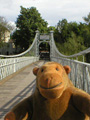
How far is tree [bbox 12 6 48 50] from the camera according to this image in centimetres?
3419

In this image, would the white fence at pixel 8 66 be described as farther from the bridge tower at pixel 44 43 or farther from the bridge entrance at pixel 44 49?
the bridge entrance at pixel 44 49

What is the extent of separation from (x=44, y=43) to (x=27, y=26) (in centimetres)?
517

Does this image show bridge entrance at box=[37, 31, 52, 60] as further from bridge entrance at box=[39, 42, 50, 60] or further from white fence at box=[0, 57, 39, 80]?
white fence at box=[0, 57, 39, 80]

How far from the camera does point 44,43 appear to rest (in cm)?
3647

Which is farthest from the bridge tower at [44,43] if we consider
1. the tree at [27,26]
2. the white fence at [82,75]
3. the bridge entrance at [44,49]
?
the white fence at [82,75]

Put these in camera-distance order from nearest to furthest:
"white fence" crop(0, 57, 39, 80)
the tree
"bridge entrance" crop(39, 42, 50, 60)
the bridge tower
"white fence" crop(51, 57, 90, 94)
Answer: "white fence" crop(51, 57, 90, 94) < "white fence" crop(0, 57, 39, 80) < the bridge tower < the tree < "bridge entrance" crop(39, 42, 50, 60)

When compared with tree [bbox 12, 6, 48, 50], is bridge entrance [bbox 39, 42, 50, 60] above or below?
below

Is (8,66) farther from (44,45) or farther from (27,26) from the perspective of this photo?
(44,45)

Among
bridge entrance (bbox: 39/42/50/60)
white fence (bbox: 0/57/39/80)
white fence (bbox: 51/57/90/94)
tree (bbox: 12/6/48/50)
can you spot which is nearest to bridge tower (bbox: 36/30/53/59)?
bridge entrance (bbox: 39/42/50/60)

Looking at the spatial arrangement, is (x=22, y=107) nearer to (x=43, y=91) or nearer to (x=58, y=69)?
(x=43, y=91)

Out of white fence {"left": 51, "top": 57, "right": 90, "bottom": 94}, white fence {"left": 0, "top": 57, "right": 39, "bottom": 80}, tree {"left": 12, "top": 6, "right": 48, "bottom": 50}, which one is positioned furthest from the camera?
tree {"left": 12, "top": 6, "right": 48, "bottom": 50}

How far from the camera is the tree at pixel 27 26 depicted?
1346 inches

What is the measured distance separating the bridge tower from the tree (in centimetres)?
196

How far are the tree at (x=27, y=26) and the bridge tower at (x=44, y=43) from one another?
1.96 metres
